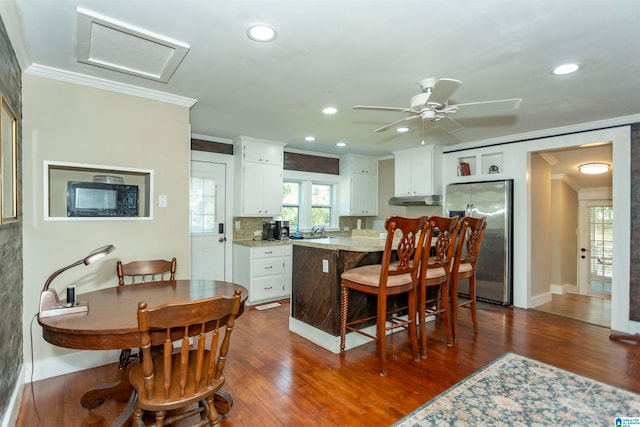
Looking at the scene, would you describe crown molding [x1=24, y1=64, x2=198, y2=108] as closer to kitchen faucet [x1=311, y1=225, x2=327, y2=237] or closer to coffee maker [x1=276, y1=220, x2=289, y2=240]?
coffee maker [x1=276, y1=220, x2=289, y2=240]

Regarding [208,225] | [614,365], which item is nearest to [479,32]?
[614,365]

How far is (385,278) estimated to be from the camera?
8.52ft

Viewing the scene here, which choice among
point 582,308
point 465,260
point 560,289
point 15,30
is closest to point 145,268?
point 15,30

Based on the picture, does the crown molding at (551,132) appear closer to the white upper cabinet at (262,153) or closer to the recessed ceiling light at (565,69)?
the recessed ceiling light at (565,69)

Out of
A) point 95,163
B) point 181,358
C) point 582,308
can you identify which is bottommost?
point 582,308

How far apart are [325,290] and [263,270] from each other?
5.80 ft

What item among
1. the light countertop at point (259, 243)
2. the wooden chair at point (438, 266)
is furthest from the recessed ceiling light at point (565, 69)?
the light countertop at point (259, 243)

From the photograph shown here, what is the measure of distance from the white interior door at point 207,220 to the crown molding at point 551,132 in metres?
3.58

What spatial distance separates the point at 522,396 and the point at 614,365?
1.18 metres

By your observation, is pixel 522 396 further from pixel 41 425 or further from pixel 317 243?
pixel 41 425

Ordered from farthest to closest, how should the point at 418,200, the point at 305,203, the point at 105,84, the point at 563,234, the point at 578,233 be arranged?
the point at 578,233, the point at 305,203, the point at 563,234, the point at 418,200, the point at 105,84

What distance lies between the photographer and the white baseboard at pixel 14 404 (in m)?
1.88

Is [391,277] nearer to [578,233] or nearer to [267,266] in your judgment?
[267,266]

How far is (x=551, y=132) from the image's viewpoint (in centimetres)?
427
